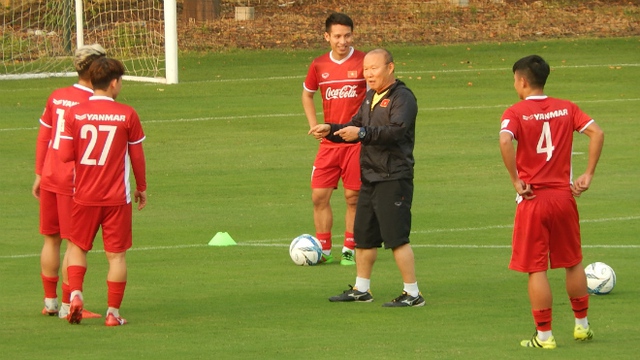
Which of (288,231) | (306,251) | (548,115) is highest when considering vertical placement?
(548,115)

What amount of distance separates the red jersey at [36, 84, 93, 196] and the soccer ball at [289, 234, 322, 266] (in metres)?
3.12

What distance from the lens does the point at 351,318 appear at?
9.70 meters

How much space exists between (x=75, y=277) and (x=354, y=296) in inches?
88.1

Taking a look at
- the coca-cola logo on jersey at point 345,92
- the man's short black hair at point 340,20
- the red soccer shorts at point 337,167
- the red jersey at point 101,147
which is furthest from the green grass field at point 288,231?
the man's short black hair at point 340,20

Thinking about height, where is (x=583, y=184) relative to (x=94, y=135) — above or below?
below

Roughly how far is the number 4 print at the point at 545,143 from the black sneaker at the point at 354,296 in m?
2.30

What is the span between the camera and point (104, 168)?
362 inches

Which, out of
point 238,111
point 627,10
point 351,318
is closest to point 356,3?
point 627,10

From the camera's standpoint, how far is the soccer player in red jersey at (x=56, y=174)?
948 centimetres

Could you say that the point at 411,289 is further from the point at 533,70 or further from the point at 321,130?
the point at 533,70

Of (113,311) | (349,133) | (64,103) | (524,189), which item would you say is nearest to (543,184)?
(524,189)

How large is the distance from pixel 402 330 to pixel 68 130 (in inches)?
107

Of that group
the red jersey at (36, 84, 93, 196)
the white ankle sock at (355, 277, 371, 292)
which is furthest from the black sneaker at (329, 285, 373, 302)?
the red jersey at (36, 84, 93, 196)

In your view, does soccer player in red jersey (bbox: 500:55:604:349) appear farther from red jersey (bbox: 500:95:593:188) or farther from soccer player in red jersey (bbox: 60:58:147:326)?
soccer player in red jersey (bbox: 60:58:147:326)
